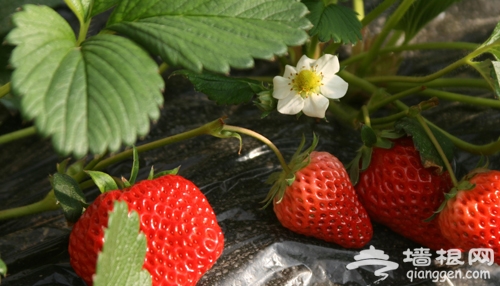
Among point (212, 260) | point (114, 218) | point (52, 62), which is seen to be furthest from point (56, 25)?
point (212, 260)

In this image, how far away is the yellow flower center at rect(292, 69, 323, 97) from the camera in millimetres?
876

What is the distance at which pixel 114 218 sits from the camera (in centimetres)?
60

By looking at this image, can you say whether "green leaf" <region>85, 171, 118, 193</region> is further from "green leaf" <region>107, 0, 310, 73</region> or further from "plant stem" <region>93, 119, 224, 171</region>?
"green leaf" <region>107, 0, 310, 73</region>

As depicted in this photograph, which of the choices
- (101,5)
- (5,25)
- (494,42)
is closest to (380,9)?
(494,42)

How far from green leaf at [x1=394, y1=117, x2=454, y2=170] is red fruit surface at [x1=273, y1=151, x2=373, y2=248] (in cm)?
10

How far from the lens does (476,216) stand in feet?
2.71

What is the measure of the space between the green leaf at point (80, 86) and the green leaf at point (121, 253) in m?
0.07

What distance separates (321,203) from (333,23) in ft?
0.85

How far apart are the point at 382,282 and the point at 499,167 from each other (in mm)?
296

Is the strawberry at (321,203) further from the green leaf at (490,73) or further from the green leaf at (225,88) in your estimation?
the green leaf at (490,73)

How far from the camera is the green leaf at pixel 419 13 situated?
107cm

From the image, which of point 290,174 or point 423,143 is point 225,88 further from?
point 423,143
